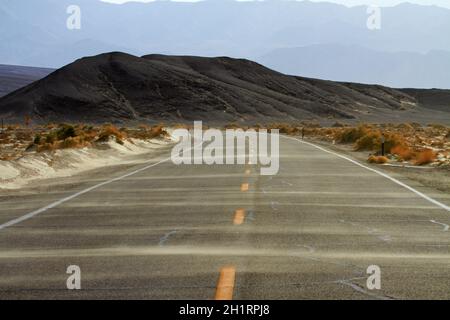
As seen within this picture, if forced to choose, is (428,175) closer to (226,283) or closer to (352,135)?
(226,283)

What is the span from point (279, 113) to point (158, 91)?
23.1 m

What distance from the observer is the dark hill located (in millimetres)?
138125

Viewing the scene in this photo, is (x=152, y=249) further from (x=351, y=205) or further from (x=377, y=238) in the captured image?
(x=351, y=205)

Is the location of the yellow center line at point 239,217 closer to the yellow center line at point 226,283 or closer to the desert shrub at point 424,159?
the yellow center line at point 226,283

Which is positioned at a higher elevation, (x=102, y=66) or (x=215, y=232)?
(x=102, y=66)

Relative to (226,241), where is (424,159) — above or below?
below

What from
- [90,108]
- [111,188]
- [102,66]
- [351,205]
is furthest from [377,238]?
[102,66]

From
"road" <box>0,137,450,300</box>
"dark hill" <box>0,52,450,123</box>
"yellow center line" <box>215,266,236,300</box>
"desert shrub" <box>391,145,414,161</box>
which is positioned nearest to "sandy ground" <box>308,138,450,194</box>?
"road" <box>0,137,450,300</box>

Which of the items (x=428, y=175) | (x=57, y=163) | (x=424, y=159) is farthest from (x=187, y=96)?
(x=428, y=175)

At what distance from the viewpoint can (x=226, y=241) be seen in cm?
1084

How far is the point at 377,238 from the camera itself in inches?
442

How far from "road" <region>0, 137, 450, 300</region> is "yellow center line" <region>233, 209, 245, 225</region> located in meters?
0.02

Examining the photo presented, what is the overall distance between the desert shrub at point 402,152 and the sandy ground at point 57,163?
1217cm

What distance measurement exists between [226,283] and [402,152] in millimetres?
28639
